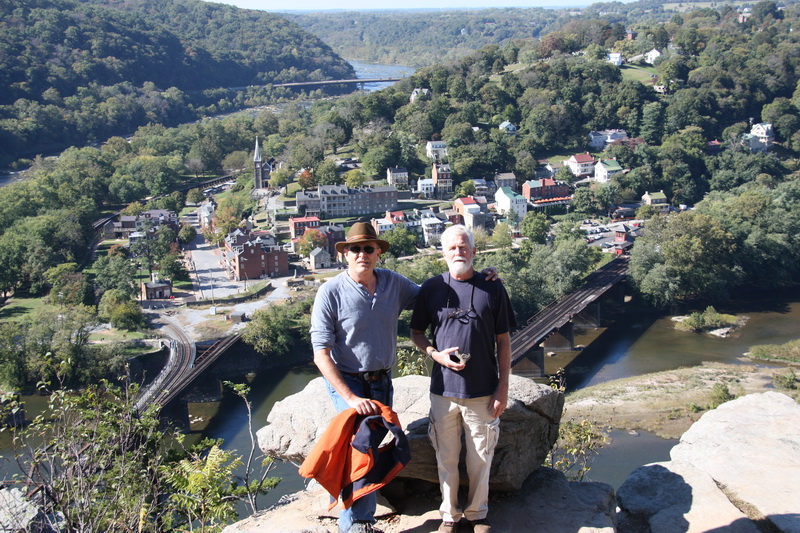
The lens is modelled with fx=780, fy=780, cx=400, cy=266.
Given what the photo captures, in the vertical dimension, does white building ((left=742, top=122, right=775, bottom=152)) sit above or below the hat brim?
below

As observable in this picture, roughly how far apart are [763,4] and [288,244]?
6996 cm

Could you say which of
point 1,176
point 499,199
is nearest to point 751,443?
point 499,199

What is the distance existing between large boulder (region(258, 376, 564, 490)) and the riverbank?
39.1ft

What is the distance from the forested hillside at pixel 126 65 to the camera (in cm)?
6066

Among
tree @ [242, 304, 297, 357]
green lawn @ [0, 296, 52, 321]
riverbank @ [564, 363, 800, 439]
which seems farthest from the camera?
green lawn @ [0, 296, 52, 321]

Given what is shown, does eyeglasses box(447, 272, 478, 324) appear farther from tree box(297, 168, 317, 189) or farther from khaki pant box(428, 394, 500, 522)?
tree box(297, 168, 317, 189)

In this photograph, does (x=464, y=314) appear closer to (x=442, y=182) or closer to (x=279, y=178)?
(x=442, y=182)

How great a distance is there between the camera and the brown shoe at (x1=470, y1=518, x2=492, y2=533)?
4.45 meters

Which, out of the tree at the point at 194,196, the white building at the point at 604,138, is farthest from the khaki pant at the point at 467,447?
the white building at the point at 604,138

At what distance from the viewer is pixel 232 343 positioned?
72.5ft

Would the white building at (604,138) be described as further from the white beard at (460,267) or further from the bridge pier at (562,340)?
the white beard at (460,267)

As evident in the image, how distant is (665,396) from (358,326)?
1575cm

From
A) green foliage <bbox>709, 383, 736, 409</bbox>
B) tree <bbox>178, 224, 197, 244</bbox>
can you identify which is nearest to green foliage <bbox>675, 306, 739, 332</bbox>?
green foliage <bbox>709, 383, 736, 409</bbox>

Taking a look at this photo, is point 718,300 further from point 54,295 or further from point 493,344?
point 493,344
